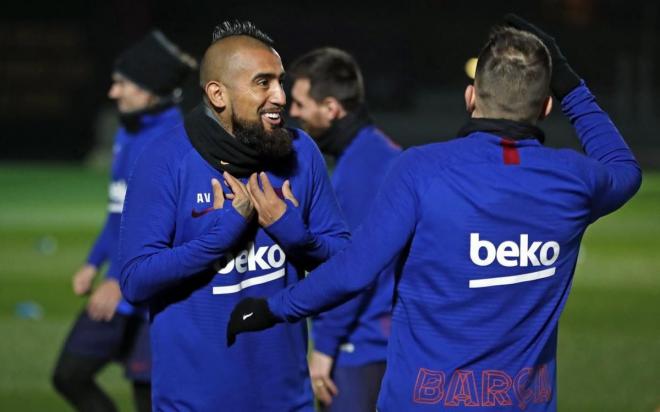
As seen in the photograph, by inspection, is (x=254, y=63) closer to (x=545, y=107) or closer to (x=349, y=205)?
(x=545, y=107)

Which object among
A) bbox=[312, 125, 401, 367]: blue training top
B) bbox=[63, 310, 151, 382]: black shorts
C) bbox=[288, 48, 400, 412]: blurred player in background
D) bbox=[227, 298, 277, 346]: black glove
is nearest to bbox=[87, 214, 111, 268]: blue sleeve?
bbox=[63, 310, 151, 382]: black shorts

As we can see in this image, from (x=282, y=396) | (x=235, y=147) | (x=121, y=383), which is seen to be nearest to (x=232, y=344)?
(x=282, y=396)

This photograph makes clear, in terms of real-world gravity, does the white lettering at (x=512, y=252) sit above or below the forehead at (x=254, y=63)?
below

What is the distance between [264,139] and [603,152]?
1.08m

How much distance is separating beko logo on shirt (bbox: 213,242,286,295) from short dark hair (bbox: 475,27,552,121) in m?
0.93

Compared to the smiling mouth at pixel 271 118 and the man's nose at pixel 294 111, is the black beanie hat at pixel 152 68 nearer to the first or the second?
the man's nose at pixel 294 111

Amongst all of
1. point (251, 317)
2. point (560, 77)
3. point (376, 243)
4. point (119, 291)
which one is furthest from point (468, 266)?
point (119, 291)

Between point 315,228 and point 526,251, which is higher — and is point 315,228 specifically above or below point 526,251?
below

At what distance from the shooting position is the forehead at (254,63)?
4.18 metres

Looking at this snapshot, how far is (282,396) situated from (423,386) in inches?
29.1

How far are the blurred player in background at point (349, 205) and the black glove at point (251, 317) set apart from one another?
1644 mm

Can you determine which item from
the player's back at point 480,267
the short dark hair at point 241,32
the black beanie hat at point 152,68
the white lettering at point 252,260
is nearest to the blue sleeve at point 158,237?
the white lettering at point 252,260

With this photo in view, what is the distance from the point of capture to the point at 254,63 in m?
4.19

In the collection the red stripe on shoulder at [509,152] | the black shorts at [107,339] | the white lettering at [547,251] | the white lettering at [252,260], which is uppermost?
the red stripe on shoulder at [509,152]
